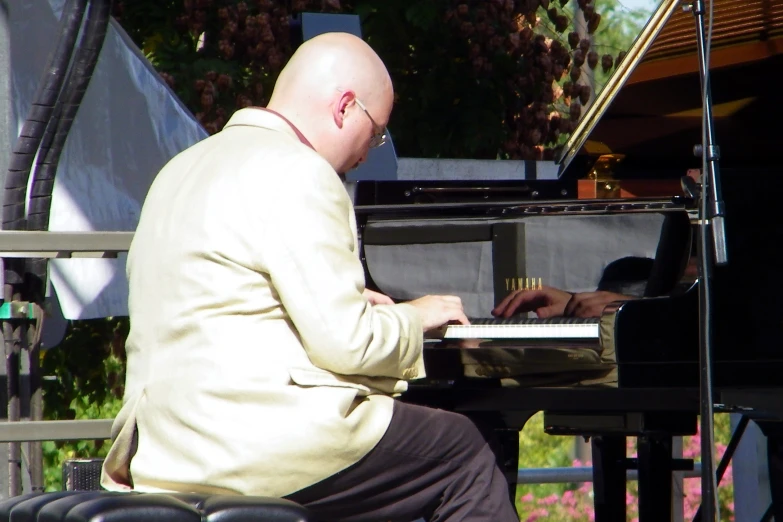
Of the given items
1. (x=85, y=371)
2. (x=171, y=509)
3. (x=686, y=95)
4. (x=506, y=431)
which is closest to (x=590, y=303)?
(x=506, y=431)

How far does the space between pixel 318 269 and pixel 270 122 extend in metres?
0.39

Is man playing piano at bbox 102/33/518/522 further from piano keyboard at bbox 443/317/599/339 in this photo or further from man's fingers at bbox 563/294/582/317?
man's fingers at bbox 563/294/582/317

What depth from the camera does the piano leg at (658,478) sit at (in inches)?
140

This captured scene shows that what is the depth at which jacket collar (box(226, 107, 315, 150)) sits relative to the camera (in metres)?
2.50

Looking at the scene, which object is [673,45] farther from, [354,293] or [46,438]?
[46,438]

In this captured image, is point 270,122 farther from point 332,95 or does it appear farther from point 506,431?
point 506,431

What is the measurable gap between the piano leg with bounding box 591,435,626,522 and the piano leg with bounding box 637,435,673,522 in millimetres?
437

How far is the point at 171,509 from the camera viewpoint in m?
2.15

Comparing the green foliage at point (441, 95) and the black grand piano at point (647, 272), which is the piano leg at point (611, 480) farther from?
the green foliage at point (441, 95)

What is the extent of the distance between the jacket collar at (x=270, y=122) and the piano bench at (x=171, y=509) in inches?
29.2

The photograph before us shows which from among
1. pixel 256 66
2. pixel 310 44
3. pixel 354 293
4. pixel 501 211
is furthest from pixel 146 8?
pixel 354 293

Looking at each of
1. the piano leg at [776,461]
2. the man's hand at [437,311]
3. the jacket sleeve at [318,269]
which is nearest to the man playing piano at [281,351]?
the jacket sleeve at [318,269]

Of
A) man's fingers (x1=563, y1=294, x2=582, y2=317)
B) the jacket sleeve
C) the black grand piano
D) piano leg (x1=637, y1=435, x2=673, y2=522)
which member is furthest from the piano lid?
the jacket sleeve

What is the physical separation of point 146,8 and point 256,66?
633 millimetres
